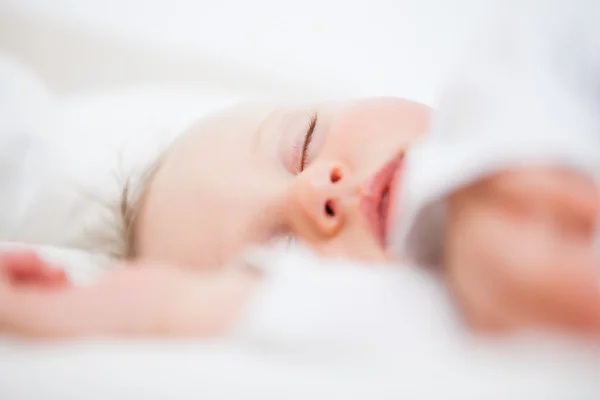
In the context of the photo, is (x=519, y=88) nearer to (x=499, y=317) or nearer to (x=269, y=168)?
(x=499, y=317)

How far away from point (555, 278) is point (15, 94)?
793 millimetres

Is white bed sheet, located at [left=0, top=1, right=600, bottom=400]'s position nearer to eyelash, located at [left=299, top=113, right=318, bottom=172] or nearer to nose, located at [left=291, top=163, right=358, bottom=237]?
nose, located at [left=291, top=163, right=358, bottom=237]

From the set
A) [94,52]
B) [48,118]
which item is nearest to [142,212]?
[48,118]

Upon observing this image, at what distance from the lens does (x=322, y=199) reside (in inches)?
21.3

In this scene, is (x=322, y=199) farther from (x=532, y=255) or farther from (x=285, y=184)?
(x=532, y=255)

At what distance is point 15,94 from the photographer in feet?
2.83

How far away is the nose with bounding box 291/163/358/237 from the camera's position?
533 millimetres

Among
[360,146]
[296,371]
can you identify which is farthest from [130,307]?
[360,146]

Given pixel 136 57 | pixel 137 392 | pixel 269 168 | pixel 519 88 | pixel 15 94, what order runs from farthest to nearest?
pixel 136 57 < pixel 15 94 < pixel 269 168 < pixel 519 88 < pixel 137 392

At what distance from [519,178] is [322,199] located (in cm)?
20

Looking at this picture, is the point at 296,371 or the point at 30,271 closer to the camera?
the point at 296,371

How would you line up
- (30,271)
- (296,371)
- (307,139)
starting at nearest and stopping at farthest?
(296,371) < (30,271) < (307,139)

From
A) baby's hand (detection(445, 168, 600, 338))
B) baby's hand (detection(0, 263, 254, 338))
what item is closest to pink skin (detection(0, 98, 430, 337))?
baby's hand (detection(0, 263, 254, 338))

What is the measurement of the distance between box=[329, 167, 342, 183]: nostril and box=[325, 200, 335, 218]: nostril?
3cm
